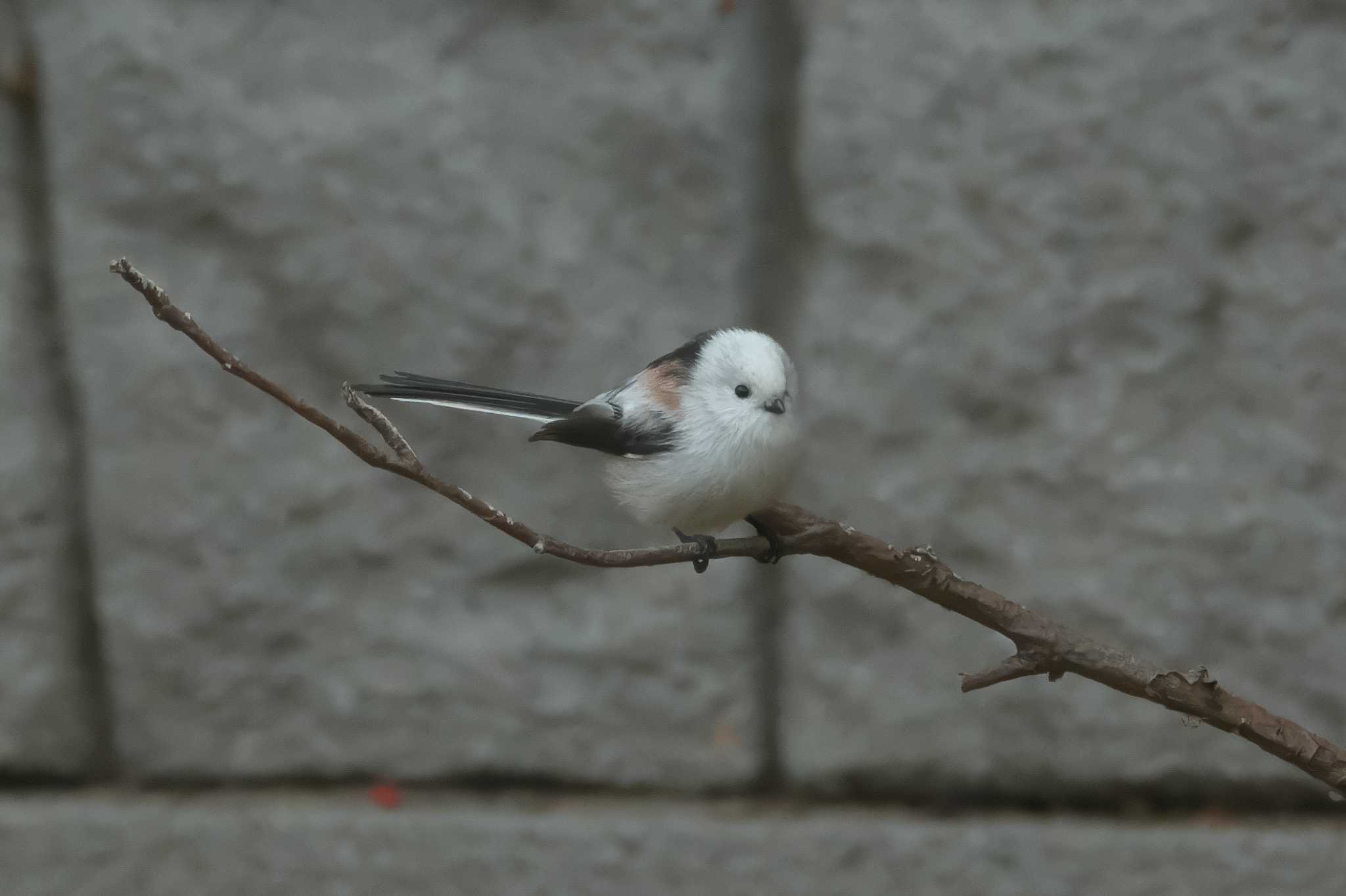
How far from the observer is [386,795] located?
160 centimetres

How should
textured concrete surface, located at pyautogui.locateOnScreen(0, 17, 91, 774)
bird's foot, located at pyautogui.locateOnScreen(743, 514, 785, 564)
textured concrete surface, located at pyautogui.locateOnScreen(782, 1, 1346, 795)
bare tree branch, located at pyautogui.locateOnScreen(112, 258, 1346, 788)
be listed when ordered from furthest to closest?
textured concrete surface, located at pyautogui.locateOnScreen(0, 17, 91, 774)
textured concrete surface, located at pyautogui.locateOnScreen(782, 1, 1346, 795)
bird's foot, located at pyautogui.locateOnScreen(743, 514, 785, 564)
bare tree branch, located at pyautogui.locateOnScreen(112, 258, 1346, 788)

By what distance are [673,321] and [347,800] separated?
2.26 feet

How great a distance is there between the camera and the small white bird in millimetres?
847

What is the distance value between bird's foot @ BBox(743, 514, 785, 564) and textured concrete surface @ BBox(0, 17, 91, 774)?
3.34 ft

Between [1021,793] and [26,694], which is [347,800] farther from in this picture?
[1021,793]

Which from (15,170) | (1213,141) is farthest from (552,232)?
(1213,141)

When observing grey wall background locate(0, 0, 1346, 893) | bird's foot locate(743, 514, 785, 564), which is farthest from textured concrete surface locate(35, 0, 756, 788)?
bird's foot locate(743, 514, 785, 564)

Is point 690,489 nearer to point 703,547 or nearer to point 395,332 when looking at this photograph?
point 703,547

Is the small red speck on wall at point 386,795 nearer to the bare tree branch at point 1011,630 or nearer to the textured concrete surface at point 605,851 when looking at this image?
the textured concrete surface at point 605,851

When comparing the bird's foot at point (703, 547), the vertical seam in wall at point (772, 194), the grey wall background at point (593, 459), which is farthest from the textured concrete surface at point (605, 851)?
the bird's foot at point (703, 547)

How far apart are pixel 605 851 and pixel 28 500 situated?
2.59 feet

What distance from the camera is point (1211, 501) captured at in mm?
1487

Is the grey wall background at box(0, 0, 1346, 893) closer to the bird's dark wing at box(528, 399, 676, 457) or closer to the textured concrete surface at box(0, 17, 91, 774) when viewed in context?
the textured concrete surface at box(0, 17, 91, 774)

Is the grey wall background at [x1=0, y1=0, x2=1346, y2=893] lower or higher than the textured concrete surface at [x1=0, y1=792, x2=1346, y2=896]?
higher
